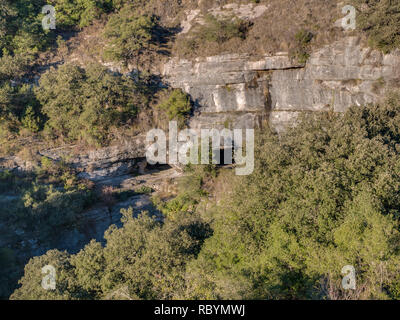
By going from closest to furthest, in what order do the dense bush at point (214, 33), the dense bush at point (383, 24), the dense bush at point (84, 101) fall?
the dense bush at point (383, 24) < the dense bush at point (84, 101) < the dense bush at point (214, 33)

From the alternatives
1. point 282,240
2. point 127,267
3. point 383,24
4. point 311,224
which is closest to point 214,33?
point 383,24

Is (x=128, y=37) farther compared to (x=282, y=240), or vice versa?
(x=128, y=37)

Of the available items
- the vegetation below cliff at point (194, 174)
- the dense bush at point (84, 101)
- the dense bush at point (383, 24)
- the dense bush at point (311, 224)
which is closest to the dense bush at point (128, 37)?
the vegetation below cliff at point (194, 174)

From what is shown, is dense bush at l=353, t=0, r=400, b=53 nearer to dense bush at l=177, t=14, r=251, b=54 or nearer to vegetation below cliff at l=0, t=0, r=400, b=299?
vegetation below cliff at l=0, t=0, r=400, b=299

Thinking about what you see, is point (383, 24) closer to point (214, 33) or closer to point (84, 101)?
point (214, 33)

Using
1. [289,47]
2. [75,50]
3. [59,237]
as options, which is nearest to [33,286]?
[59,237]

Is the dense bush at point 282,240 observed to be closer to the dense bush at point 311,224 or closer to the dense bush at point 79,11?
the dense bush at point 311,224

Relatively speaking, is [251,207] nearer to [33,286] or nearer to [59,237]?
[33,286]

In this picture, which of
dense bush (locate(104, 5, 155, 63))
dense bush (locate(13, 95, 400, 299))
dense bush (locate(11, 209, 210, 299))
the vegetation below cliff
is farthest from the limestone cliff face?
dense bush (locate(11, 209, 210, 299))
